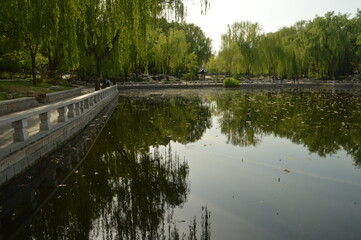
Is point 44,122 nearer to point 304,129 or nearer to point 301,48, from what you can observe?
point 304,129

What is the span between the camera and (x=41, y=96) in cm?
1705

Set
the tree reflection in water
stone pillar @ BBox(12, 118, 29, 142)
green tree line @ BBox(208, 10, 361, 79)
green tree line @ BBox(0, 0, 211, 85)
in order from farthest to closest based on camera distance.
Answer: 1. green tree line @ BBox(208, 10, 361, 79)
2. green tree line @ BBox(0, 0, 211, 85)
3. stone pillar @ BBox(12, 118, 29, 142)
4. the tree reflection in water

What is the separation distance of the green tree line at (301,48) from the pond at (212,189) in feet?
143

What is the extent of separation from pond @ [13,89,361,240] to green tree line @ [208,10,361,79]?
43.5 meters

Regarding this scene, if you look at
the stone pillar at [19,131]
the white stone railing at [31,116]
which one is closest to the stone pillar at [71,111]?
the white stone railing at [31,116]

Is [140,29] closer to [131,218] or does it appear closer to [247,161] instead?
[247,161]

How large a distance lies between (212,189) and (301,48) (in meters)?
54.4

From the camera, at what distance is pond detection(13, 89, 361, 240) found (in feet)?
A: 14.6

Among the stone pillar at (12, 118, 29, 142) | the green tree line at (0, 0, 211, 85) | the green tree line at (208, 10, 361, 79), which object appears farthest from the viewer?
the green tree line at (208, 10, 361, 79)

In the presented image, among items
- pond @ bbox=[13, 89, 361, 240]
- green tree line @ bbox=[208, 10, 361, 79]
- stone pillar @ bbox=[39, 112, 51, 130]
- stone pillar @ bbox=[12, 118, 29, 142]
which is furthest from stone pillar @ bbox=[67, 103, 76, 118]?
green tree line @ bbox=[208, 10, 361, 79]

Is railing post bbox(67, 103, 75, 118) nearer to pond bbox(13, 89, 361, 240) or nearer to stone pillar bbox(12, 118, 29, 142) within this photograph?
pond bbox(13, 89, 361, 240)

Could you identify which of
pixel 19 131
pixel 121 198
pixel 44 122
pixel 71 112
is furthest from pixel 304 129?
pixel 19 131

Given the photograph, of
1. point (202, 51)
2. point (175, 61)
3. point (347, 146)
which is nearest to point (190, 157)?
point (347, 146)

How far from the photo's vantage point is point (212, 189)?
5957mm
